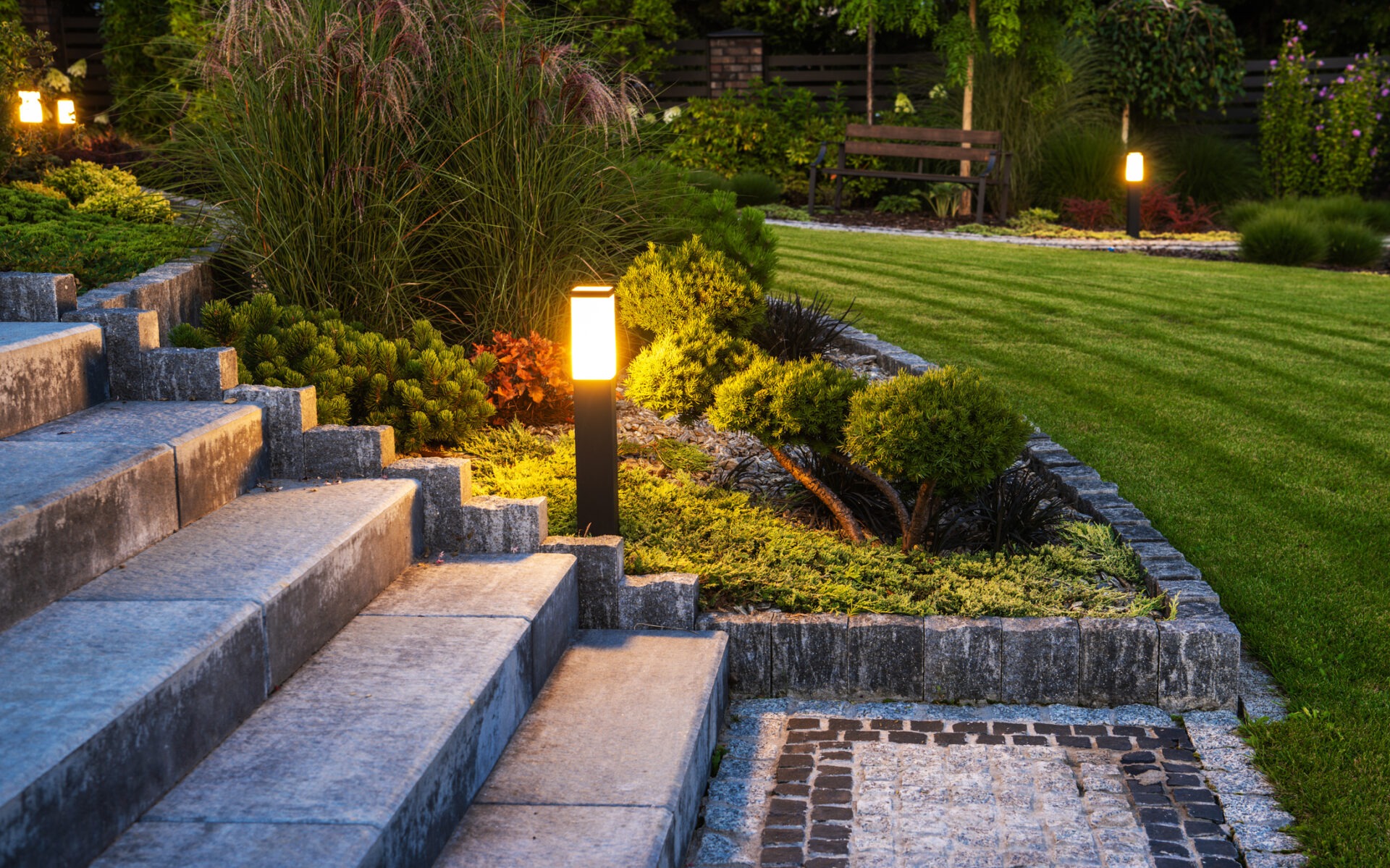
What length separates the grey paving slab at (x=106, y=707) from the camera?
1715 mm

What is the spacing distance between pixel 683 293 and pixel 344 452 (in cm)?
187

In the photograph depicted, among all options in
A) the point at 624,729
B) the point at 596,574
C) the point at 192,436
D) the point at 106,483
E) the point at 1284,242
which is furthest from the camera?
the point at 1284,242

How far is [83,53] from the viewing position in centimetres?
1812

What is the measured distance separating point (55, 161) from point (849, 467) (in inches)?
238

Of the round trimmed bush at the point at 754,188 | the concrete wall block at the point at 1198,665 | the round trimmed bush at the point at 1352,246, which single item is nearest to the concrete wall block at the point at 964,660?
the concrete wall block at the point at 1198,665

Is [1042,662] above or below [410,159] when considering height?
below

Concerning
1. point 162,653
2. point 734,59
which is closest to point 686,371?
point 162,653

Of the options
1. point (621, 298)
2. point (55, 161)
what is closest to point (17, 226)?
point (621, 298)

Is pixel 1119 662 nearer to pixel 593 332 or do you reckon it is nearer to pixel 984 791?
pixel 984 791

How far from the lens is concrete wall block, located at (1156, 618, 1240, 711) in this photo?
307cm

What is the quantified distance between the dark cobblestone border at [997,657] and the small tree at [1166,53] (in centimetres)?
1228

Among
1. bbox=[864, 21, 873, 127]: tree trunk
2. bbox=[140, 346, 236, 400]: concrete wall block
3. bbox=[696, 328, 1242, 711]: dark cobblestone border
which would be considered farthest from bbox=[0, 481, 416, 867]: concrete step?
bbox=[864, 21, 873, 127]: tree trunk

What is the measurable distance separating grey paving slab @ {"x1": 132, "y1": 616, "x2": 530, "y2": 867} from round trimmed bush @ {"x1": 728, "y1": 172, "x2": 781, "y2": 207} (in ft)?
35.9

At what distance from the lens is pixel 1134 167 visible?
37.5 feet
